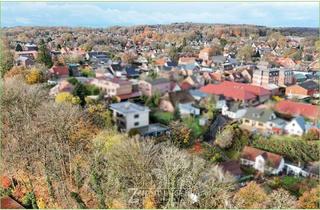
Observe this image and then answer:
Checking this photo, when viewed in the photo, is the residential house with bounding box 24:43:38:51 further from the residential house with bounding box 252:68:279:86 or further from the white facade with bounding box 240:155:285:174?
the white facade with bounding box 240:155:285:174

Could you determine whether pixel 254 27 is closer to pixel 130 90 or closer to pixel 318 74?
pixel 318 74

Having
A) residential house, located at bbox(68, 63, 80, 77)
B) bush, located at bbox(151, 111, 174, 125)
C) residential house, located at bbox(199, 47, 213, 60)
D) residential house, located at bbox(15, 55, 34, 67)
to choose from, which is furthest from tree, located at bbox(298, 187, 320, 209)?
residential house, located at bbox(15, 55, 34, 67)

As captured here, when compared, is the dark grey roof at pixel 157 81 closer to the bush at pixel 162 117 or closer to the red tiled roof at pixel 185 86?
the red tiled roof at pixel 185 86

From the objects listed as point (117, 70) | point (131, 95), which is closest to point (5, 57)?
point (117, 70)

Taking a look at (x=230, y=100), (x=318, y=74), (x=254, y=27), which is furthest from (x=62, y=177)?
(x=318, y=74)

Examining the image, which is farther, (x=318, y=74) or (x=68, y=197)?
(x=318, y=74)

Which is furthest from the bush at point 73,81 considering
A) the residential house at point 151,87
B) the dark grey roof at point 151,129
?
the dark grey roof at point 151,129
